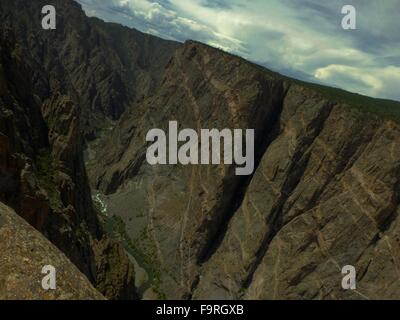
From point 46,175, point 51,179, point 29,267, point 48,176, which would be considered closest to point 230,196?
point 51,179

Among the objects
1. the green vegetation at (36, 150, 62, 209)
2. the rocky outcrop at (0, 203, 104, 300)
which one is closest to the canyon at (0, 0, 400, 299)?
the green vegetation at (36, 150, 62, 209)

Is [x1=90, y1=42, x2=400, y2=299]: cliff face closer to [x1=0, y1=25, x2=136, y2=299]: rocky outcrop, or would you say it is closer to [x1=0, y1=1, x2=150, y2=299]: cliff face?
[x1=0, y1=1, x2=150, y2=299]: cliff face

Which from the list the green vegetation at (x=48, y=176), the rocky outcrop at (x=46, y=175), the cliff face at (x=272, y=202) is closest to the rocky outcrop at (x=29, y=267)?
the rocky outcrop at (x=46, y=175)

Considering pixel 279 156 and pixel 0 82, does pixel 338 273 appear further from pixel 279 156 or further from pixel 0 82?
pixel 0 82

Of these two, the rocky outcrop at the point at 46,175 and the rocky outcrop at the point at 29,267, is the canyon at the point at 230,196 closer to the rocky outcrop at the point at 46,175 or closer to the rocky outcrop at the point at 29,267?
the rocky outcrop at the point at 46,175

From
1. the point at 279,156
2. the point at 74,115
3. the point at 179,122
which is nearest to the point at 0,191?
the point at 74,115
